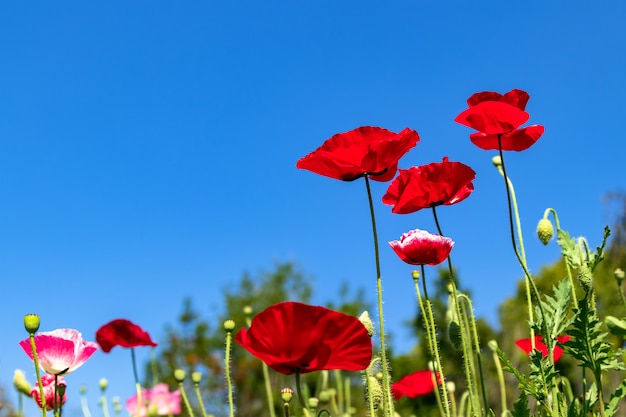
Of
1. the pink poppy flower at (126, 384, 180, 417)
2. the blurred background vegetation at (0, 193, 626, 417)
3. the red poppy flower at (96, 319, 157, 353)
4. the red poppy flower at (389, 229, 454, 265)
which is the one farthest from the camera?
the blurred background vegetation at (0, 193, 626, 417)

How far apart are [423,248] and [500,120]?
41cm

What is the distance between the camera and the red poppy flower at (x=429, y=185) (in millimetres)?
2244

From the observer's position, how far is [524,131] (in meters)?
2.29

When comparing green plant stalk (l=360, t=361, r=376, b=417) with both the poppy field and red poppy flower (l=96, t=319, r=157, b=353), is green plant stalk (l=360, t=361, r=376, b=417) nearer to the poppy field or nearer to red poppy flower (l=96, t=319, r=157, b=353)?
the poppy field

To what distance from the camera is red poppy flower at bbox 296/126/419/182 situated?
194 cm

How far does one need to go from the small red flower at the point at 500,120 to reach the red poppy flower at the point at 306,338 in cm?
83

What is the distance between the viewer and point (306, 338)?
5.03 ft

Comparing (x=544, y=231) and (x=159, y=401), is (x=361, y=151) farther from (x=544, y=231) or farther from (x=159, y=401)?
(x=159, y=401)

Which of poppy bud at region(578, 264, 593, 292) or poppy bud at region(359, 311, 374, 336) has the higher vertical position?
poppy bud at region(578, 264, 593, 292)

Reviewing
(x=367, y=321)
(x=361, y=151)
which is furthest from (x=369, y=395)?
(x=361, y=151)

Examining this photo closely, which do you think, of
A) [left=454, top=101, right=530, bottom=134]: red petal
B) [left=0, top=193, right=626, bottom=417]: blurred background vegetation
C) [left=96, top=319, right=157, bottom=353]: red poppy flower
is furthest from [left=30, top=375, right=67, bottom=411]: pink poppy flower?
[left=0, top=193, right=626, bottom=417]: blurred background vegetation

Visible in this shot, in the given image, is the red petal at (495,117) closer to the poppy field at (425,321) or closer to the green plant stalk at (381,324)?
the poppy field at (425,321)

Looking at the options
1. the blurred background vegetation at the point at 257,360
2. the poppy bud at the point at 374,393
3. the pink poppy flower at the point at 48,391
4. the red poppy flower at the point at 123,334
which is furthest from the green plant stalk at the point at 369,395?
the blurred background vegetation at the point at 257,360

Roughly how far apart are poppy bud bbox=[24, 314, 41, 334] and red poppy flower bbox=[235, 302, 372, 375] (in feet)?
1.60
